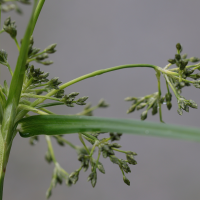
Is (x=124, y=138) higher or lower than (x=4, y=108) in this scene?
lower

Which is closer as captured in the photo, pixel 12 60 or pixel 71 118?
pixel 71 118

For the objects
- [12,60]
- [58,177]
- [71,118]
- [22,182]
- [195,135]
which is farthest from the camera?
[12,60]

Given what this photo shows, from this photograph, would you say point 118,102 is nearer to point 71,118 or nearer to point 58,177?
point 58,177

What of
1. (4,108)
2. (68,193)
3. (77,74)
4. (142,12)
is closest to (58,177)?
(4,108)

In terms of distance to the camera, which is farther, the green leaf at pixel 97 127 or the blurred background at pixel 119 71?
the blurred background at pixel 119 71

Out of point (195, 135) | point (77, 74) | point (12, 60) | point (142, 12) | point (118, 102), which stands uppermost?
point (142, 12)

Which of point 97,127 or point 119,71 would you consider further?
point 119,71

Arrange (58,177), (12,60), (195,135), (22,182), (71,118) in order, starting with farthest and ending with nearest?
(12,60), (22,182), (58,177), (71,118), (195,135)

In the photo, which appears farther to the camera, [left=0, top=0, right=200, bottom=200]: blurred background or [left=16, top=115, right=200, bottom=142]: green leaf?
[left=0, top=0, right=200, bottom=200]: blurred background
